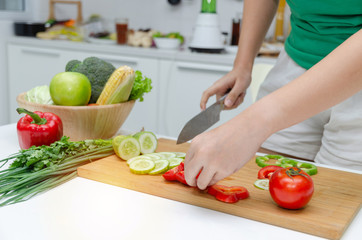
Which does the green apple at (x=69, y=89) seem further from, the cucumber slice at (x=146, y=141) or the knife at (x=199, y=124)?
the knife at (x=199, y=124)

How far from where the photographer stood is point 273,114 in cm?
79

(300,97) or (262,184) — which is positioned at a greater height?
(300,97)

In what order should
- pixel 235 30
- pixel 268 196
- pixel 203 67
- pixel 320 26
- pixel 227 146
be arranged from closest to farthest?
pixel 227 146 → pixel 268 196 → pixel 320 26 → pixel 203 67 → pixel 235 30

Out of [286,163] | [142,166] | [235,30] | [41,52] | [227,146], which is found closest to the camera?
[227,146]

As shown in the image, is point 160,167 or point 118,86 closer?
point 160,167

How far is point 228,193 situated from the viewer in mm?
872

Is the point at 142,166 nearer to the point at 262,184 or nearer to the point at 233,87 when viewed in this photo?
the point at 262,184

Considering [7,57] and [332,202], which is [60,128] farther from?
[7,57]

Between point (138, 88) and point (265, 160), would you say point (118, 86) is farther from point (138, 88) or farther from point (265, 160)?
point (265, 160)

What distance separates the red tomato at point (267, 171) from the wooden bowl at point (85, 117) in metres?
0.45

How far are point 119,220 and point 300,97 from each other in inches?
15.4

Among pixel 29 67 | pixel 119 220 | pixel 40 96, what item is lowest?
pixel 29 67

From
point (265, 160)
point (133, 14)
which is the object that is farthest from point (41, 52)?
point (265, 160)

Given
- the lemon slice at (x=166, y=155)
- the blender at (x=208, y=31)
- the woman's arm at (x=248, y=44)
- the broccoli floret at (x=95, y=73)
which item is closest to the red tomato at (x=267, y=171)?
the lemon slice at (x=166, y=155)
